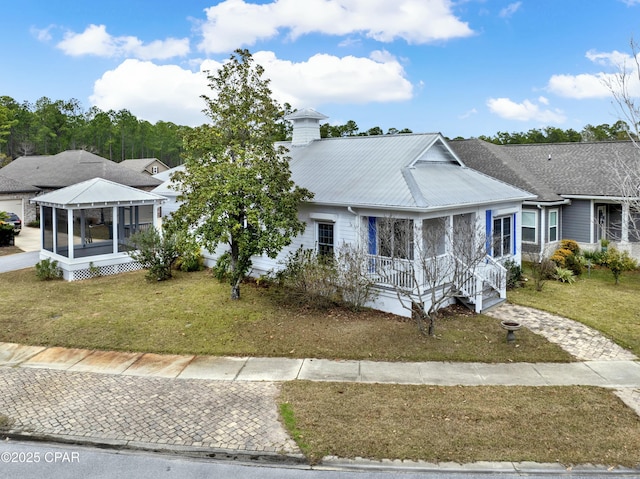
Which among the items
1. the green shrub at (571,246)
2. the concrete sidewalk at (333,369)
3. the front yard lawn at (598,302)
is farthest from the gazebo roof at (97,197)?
the green shrub at (571,246)

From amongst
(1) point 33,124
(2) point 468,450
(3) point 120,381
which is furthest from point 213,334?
(1) point 33,124

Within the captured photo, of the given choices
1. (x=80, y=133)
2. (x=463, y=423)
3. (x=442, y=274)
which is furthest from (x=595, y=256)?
(x=80, y=133)

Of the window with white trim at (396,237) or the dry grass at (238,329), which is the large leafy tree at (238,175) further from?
the window with white trim at (396,237)

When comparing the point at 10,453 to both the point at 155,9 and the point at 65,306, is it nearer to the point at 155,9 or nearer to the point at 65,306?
the point at 65,306

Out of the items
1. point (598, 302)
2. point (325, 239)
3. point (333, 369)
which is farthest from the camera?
point (325, 239)

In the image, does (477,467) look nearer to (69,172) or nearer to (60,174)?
(69,172)
